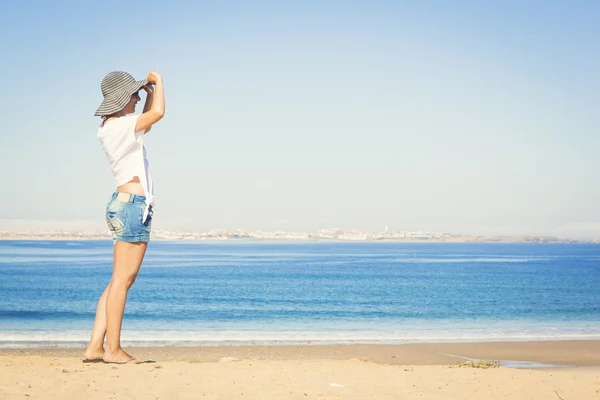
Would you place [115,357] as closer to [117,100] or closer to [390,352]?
[117,100]

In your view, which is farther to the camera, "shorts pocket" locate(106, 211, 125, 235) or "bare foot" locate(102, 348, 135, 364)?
"bare foot" locate(102, 348, 135, 364)

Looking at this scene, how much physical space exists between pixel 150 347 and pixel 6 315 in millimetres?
13415

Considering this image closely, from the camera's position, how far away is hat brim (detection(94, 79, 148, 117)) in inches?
206

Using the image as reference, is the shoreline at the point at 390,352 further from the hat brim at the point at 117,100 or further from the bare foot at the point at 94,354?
the hat brim at the point at 117,100

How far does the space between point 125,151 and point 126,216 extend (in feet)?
1.66

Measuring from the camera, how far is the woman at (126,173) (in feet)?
17.0

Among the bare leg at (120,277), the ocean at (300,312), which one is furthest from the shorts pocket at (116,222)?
the ocean at (300,312)

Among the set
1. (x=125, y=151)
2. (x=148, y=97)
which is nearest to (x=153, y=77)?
(x=148, y=97)

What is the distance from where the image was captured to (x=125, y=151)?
5.22 m

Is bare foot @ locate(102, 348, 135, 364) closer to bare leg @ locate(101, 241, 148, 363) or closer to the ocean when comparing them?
bare leg @ locate(101, 241, 148, 363)

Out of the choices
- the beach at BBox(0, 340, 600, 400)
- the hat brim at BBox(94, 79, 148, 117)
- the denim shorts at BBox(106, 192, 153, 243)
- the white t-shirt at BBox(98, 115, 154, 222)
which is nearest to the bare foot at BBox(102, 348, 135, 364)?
the beach at BBox(0, 340, 600, 400)

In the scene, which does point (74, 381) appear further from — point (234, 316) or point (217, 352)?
point (234, 316)

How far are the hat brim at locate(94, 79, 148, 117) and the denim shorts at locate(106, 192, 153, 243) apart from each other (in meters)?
0.65

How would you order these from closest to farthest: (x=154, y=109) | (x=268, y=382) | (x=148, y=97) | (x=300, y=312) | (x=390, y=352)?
(x=154, y=109) → (x=148, y=97) → (x=268, y=382) → (x=390, y=352) → (x=300, y=312)
